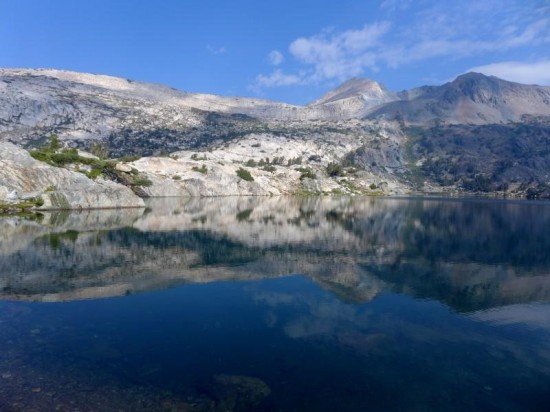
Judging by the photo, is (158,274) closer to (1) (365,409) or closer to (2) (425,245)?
(1) (365,409)

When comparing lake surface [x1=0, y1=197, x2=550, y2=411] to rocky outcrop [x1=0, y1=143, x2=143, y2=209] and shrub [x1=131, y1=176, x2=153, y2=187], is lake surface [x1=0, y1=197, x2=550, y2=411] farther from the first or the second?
shrub [x1=131, y1=176, x2=153, y2=187]

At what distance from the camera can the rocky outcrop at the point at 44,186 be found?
3900 inches

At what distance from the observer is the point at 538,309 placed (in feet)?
125

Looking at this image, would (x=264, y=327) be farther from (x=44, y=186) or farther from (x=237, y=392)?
(x=44, y=186)

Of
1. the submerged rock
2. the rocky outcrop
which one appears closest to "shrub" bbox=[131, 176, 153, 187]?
the rocky outcrop

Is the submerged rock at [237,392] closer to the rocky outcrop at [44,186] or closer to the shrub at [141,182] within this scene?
the rocky outcrop at [44,186]

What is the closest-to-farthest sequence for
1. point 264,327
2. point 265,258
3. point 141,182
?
point 264,327 < point 265,258 < point 141,182

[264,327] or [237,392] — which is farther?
[264,327]

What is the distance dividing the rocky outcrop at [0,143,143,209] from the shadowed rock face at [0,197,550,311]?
46.8 ft

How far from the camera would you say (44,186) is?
106 metres

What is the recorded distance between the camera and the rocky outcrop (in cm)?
9906

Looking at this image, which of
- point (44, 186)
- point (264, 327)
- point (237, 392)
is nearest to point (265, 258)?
point (264, 327)

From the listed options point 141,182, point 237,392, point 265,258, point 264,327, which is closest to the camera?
point 237,392

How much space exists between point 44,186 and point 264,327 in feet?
312
